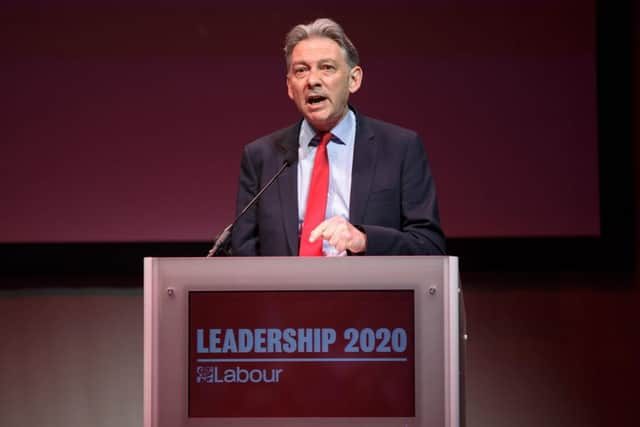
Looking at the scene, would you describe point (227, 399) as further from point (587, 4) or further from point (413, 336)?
point (587, 4)

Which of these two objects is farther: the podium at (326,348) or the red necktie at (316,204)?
the red necktie at (316,204)

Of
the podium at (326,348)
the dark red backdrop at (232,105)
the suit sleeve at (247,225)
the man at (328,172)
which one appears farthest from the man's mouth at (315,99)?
the dark red backdrop at (232,105)

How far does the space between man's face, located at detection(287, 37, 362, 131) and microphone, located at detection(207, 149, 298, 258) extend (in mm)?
104

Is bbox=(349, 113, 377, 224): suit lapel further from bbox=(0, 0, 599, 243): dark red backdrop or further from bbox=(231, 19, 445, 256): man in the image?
bbox=(0, 0, 599, 243): dark red backdrop

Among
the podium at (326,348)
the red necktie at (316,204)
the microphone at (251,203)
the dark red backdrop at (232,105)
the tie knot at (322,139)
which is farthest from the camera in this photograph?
the dark red backdrop at (232,105)

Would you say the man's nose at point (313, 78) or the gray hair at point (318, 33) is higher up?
the gray hair at point (318, 33)

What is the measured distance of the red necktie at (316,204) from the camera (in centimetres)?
164

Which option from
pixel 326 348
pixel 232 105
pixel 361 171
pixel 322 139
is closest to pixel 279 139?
pixel 322 139

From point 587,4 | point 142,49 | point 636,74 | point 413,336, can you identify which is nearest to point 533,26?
point 587,4

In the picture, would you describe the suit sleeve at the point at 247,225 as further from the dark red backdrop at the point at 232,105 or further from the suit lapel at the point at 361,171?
the dark red backdrop at the point at 232,105

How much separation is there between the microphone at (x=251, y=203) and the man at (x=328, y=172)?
0.5 inches

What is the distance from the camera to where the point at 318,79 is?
5.88ft

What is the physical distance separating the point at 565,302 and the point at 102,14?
83.7 inches

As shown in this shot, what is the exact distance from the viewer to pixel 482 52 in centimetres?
315
